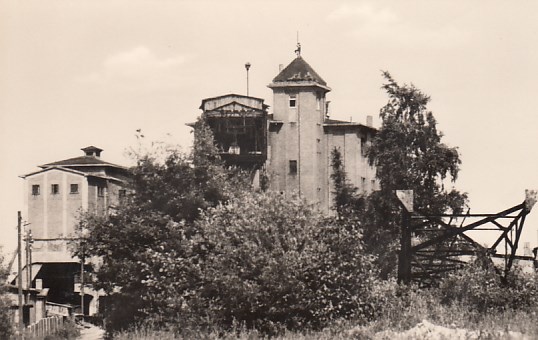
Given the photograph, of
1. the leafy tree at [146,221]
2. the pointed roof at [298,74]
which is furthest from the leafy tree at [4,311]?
the pointed roof at [298,74]

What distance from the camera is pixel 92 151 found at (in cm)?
7331

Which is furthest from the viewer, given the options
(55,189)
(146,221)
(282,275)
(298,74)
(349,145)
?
(349,145)

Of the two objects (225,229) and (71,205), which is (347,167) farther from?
(225,229)

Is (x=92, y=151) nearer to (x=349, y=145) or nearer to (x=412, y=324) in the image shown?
(x=349, y=145)

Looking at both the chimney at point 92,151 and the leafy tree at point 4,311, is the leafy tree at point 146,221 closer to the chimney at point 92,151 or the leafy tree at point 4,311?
the leafy tree at point 4,311

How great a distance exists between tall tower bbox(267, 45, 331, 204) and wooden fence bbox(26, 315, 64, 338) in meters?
21.2

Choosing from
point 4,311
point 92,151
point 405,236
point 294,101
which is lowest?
point 4,311

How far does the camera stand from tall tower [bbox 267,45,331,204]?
65125mm

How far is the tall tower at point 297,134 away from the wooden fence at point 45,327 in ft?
69.5

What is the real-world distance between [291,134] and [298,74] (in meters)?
4.86

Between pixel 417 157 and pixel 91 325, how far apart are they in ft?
80.7

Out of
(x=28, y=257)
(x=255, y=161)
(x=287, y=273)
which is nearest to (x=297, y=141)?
(x=255, y=161)

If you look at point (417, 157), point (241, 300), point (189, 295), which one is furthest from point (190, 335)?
point (417, 157)

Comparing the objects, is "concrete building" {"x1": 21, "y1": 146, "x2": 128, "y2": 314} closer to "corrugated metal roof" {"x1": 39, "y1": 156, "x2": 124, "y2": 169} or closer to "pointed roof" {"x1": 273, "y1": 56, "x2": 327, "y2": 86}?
"corrugated metal roof" {"x1": 39, "y1": 156, "x2": 124, "y2": 169}
